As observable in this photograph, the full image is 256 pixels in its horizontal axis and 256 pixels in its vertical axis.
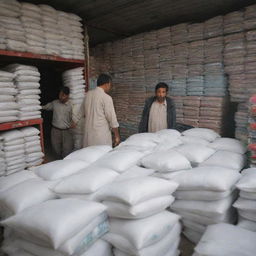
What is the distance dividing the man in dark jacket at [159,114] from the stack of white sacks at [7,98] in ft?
6.83

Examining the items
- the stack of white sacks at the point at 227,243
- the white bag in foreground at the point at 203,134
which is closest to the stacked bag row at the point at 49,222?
the stack of white sacks at the point at 227,243

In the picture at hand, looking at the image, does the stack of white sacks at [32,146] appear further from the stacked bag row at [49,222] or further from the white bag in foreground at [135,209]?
the white bag in foreground at [135,209]

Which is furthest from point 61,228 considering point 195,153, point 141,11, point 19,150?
point 141,11

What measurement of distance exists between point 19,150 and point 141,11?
336 cm

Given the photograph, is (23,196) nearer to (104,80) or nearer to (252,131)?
(252,131)

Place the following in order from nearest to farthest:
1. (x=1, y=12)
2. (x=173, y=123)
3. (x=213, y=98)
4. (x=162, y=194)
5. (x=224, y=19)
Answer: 1. (x=162, y=194)
2. (x=1, y=12)
3. (x=173, y=123)
4. (x=224, y=19)
5. (x=213, y=98)

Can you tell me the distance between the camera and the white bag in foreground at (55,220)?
1.37 meters

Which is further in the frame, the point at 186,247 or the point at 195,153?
the point at 195,153

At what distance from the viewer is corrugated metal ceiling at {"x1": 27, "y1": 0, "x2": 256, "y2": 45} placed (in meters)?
4.22

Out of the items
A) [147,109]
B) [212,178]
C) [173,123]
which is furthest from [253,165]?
[147,109]

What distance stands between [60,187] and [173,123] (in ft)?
8.80

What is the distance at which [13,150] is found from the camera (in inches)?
146

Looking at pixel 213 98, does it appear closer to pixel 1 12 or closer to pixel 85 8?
pixel 85 8

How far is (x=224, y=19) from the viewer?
14.8 feet
